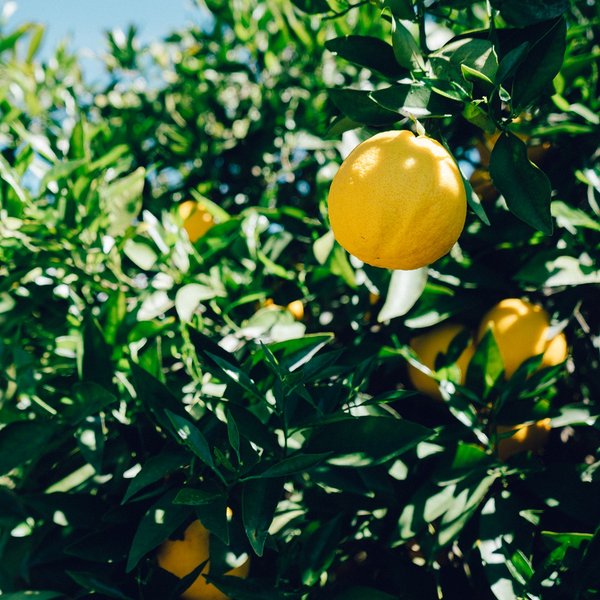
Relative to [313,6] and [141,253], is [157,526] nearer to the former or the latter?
[141,253]

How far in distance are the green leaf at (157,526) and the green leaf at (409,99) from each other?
0.85 meters

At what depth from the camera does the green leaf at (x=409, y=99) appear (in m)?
0.82

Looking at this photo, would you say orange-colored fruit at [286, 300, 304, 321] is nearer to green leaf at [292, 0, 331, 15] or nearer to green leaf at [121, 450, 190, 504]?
green leaf at [121, 450, 190, 504]

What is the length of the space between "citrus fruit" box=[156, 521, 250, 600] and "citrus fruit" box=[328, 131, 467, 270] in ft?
2.48

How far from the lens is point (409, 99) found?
0.82 meters

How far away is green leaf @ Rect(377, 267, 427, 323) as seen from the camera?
106 centimetres

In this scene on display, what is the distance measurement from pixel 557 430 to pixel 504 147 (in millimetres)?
924

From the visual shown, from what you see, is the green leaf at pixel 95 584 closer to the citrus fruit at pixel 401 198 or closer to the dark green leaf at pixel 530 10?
the citrus fruit at pixel 401 198

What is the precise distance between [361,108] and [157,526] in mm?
887

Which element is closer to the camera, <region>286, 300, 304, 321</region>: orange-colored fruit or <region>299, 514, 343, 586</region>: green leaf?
<region>299, 514, 343, 586</region>: green leaf

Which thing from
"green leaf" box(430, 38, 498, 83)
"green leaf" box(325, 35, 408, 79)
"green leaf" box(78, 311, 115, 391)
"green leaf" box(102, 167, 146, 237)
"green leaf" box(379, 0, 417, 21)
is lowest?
"green leaf" box(78, 311, 115, 391)

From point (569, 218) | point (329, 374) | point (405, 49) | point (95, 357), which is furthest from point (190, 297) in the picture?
point (569, 218)

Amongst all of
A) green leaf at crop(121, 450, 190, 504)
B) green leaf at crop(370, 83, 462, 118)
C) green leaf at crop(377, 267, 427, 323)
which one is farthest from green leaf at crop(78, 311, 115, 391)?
green leaf at crop(370, 83, 462, 118)

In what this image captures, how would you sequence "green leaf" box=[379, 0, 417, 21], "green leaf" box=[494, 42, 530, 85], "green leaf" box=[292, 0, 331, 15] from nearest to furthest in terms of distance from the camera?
"green leaf" box=[494, 42, 530, 85] → "green leaf" box=[379, 0, 417, 21] → "green leaf" box=[292, 0, 331, 15]
